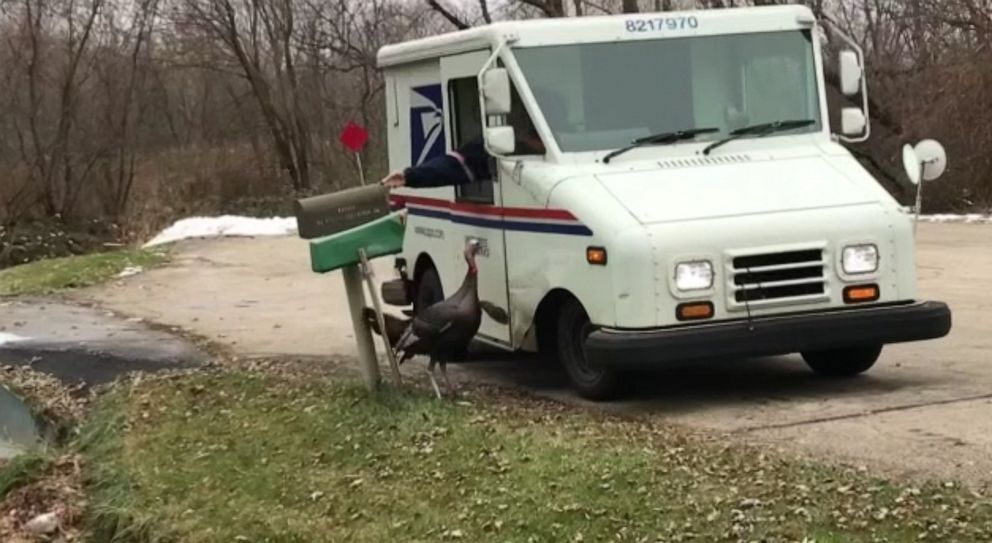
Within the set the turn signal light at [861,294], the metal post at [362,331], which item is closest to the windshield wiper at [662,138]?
the turn signal light at [861,294]

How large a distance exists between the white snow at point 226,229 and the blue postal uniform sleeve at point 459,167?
15.3 metres

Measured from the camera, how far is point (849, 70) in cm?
901

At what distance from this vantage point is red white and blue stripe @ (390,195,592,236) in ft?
26.6

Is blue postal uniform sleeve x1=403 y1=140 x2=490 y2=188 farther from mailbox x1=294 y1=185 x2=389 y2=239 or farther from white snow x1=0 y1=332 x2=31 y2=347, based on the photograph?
white snow x1=0 y1=332 x2=31 y2=347

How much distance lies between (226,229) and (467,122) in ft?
52.7

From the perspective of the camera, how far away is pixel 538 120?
8586mm

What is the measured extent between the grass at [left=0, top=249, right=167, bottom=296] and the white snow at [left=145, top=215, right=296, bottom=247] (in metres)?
3.13

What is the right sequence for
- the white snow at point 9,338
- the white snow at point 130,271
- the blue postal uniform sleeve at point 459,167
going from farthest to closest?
the white snow at point 130,271 < the white snow at point 9,338 < the blue postal uniform sleeve at point 459,167

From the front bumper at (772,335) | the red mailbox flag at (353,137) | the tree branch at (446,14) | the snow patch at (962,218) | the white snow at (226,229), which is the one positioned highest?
the tree branch at (446,14)

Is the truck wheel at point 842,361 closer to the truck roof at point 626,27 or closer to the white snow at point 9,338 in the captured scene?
the truck roof at point 626,27

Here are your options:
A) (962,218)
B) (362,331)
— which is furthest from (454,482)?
(962,218)

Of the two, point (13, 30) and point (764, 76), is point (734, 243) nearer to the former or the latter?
point (764, 76)

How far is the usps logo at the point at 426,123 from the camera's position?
1001cm

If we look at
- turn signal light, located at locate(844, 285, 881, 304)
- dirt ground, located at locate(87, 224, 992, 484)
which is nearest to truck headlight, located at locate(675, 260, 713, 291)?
dirt ground, located at locate(87, 224, 992, 484)
